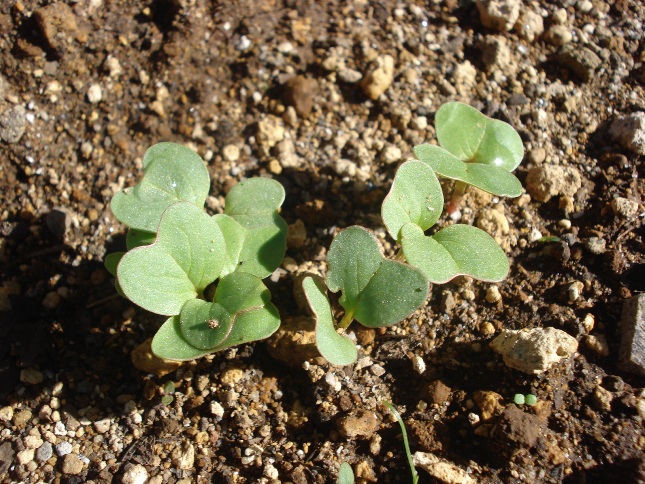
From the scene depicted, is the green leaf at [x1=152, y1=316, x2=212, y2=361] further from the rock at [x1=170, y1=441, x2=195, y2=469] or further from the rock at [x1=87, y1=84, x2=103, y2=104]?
the rock at [x1=87, y1=84, x2=103, y2=104]

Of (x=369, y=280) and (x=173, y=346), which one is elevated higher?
(x=369, y=280)

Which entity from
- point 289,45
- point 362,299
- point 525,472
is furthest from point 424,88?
point 525,472

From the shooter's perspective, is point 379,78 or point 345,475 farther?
point 379,78

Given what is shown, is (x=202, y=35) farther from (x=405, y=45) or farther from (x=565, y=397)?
(x=565, y=397)

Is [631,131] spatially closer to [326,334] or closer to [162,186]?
[326,334]

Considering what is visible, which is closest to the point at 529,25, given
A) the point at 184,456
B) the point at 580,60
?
the point at 580,60

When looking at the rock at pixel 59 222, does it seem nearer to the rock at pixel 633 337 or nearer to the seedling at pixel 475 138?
the seedling at pixel 475 138

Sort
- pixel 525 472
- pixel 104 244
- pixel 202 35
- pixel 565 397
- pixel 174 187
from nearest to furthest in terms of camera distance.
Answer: pixel 525 472
pixel 565 397
pixel 174 187
pixel 104 244
pixel 202 35

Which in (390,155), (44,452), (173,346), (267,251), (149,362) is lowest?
(44,452)
